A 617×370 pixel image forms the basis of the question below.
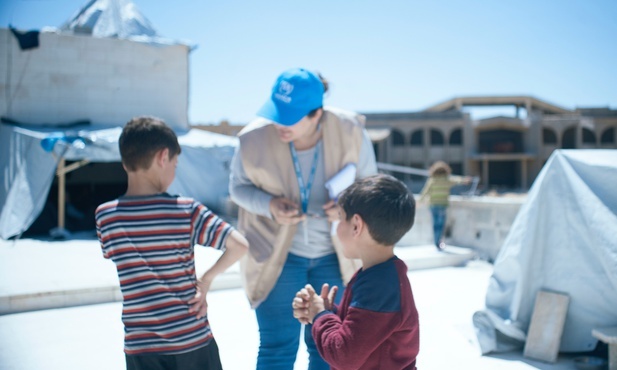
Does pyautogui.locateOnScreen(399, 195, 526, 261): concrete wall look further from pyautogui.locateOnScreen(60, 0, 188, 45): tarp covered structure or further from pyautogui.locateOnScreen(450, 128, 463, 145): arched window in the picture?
pyautogui.locateOnScreen(450, 128, 463, 145): arched window

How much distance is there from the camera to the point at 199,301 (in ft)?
5.39

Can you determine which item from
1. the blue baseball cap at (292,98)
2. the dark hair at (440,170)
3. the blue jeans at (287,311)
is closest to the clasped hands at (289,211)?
the blue jeans at (287,311)

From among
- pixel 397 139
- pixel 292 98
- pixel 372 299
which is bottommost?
pixel 397 139

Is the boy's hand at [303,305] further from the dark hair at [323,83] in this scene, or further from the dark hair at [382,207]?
the dark hair at [323,83]

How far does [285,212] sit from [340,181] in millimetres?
287

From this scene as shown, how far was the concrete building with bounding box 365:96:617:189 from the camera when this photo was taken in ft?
105

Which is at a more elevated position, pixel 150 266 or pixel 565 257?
pixel 150 266

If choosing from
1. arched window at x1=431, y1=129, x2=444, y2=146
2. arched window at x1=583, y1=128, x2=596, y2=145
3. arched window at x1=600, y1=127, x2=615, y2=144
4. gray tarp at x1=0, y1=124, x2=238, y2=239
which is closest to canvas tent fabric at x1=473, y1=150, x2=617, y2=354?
gray tarp at x1=0, y1=124, x2=238, y2=239

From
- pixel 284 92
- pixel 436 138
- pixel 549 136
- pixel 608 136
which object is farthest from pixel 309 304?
pixel 608 136

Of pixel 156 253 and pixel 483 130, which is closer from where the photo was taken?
pixel 156 253

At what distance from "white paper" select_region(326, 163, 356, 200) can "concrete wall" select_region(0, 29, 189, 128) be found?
11.7 meters

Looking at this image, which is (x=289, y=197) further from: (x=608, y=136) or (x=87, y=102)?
(x=608, y=136)

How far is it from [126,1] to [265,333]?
14.1m

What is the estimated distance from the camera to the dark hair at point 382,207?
1487 millimetres
